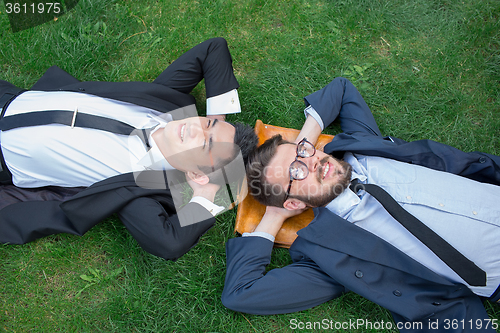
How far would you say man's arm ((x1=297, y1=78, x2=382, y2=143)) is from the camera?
3844 millimetres

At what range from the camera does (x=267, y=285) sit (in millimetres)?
3107

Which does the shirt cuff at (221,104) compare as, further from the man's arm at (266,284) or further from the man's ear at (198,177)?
the man's arm at (266,284)

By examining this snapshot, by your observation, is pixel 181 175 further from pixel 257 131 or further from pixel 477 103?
pixel 477 103

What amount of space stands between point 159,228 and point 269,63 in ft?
9.30

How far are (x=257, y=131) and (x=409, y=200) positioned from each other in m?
1.90

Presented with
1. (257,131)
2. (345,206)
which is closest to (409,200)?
(345,206)

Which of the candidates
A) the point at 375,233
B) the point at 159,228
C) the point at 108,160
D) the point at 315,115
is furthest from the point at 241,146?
the point at 375,233

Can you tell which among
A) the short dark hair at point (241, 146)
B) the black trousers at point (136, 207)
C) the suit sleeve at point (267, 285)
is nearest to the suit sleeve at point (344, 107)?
the short dark hair at point (241, 146)

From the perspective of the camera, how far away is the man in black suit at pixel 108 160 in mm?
3281

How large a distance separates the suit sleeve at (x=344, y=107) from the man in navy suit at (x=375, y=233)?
38 centimetres

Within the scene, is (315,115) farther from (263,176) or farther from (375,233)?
(375,233)

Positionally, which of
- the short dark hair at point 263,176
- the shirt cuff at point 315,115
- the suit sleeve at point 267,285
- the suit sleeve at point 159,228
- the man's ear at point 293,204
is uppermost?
the shirt cuff at point 315,115

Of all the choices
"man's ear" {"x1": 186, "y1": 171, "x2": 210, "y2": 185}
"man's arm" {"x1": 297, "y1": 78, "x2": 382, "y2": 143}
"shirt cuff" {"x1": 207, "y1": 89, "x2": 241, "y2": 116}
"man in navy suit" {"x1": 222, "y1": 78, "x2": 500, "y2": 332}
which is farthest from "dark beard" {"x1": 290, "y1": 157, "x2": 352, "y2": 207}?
"shirt cuff" {"x1": 207, "y1": 89, "x2": 241, "y2": 116}

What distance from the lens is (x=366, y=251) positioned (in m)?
3.05
